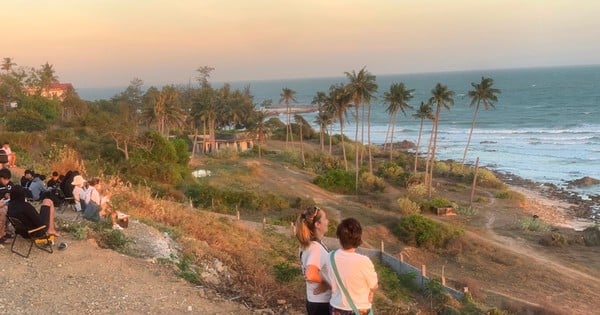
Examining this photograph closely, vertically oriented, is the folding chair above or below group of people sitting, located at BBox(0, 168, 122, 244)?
below

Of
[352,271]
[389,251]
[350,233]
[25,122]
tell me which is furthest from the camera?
[25,122]

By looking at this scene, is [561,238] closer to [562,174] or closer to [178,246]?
[178,246]

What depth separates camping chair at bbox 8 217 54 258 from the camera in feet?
24.7

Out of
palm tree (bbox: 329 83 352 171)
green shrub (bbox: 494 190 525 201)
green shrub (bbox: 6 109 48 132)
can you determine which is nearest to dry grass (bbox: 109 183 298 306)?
green shrub (bbox: 494 190 525 201)

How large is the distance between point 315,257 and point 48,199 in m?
5.30

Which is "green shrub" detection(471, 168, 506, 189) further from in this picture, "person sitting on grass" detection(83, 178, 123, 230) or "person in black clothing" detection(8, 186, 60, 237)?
"person in black clothing" detection(8, 186, 60, 237)

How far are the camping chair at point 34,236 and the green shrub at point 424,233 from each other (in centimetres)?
1830

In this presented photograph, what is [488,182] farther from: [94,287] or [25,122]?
[94,287]

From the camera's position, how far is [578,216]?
34.2 meters

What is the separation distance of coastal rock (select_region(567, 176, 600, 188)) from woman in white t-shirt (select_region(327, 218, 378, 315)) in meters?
45.9

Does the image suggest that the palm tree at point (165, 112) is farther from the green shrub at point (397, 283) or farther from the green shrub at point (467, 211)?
the green shrub at point (397, 283)

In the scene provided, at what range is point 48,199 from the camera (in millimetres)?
7980

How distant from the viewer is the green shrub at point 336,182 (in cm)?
3819

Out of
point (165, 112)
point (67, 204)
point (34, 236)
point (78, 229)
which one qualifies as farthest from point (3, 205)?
point (165, 112)
